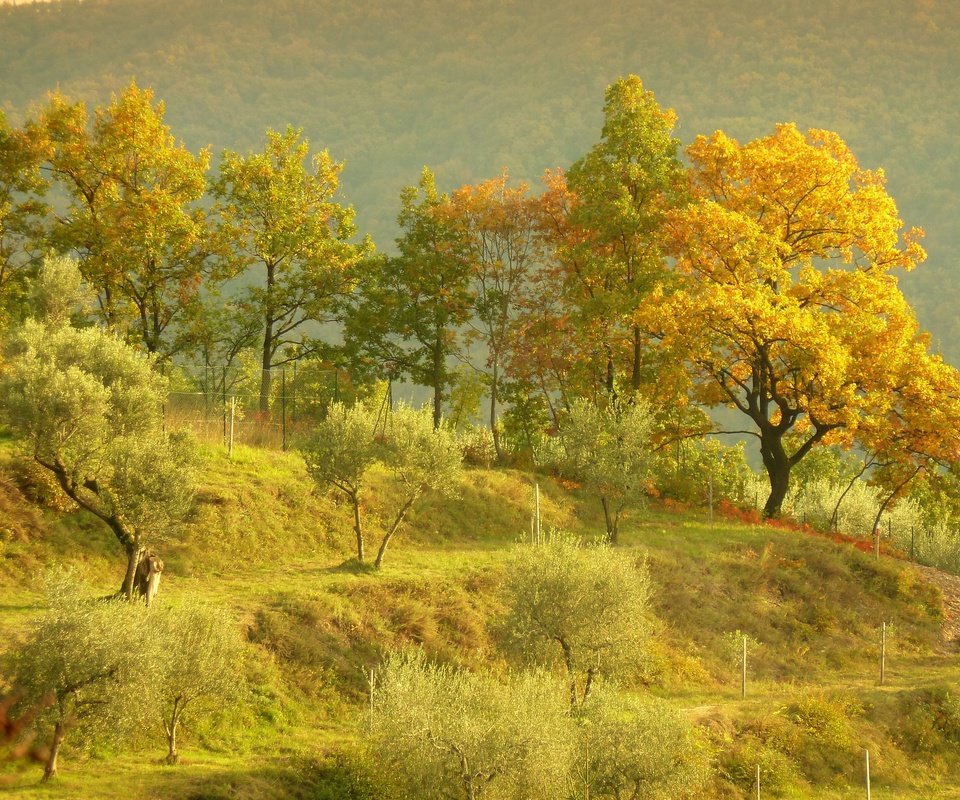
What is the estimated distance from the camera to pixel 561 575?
34.2 meters

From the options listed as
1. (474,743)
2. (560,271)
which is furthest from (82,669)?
(560,271)

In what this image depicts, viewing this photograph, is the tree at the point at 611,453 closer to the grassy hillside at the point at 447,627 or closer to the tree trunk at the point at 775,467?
the grassy hillside at the point at 447,627

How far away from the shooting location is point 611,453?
47531mm

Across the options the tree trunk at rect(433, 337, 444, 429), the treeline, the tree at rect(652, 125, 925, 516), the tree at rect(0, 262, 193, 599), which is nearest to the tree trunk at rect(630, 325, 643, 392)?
the treeline

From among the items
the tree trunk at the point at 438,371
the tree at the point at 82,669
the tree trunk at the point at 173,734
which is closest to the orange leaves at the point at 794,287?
the tree trunk at the point at 438,371

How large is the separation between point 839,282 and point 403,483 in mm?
26170

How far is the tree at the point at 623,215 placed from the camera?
179ft

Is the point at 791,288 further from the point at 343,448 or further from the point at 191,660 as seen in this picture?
the point at 191,660

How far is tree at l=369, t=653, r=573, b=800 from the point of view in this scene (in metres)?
26.1

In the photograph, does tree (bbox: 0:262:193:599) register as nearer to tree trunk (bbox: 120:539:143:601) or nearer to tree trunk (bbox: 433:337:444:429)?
tree trunk (bbox: 120:539:143:601)

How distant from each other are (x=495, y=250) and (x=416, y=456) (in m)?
22.6

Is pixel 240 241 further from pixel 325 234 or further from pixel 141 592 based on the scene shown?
pixel 141 592

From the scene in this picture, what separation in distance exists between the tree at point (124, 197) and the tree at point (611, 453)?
19165 millimetres

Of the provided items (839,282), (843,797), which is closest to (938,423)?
(839,282)
